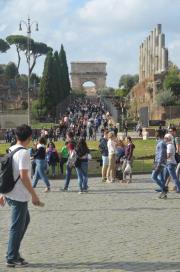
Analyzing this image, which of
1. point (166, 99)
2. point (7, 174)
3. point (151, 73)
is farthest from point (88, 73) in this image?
point (7, 174)

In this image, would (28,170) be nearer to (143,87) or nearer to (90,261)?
(90,261)

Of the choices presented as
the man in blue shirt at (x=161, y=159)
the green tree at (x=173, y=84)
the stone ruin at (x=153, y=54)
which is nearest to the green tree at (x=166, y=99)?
the green tree at (x=173, y=84)

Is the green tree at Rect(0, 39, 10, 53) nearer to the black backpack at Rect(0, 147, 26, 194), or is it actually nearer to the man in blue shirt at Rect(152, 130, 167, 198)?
the man in blue shirt at Rect(152, 130, 167, 198)

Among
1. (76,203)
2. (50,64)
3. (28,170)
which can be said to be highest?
(50,64)

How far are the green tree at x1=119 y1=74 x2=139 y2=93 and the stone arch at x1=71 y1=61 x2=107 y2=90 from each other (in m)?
9.27

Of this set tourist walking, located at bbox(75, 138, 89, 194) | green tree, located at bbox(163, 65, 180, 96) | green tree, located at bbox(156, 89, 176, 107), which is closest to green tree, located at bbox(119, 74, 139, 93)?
green tree, located at bbox(163, 65, 180, 96)

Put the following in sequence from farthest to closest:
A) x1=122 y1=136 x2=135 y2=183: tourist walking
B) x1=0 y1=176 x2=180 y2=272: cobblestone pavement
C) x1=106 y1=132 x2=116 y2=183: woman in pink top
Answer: x1=122 y1=136 x2=135 y2=183: tourist walking < x1=106 y1=132 x2=116 y2=183: woman in pink top < x1=0 y1=176 x2=180 y2=272: cobblestone pavement

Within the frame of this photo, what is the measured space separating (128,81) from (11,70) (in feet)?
75.3

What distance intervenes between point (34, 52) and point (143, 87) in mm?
58560

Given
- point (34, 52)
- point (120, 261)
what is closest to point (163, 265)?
point (120, 261)

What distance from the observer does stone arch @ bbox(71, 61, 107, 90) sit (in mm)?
149375

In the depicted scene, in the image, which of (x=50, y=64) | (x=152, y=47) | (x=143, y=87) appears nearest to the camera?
(x=50, y=64)

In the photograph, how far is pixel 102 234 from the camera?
10.5 meters

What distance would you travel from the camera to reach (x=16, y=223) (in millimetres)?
8273
